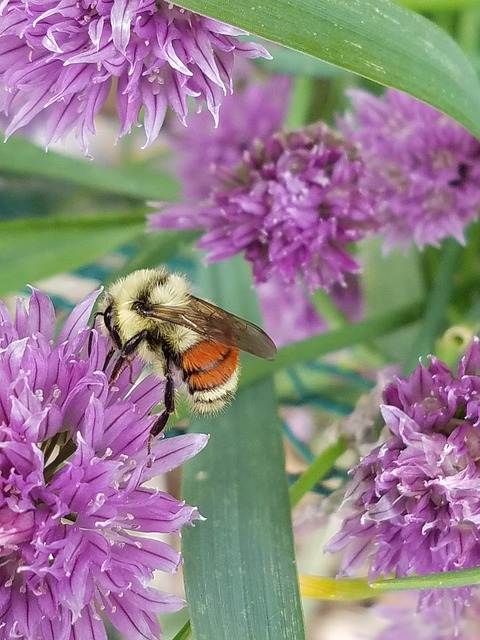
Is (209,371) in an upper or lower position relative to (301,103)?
lower

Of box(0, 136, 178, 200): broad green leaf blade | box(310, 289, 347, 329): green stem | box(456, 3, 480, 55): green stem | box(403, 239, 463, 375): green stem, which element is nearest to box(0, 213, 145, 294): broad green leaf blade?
box(0, 136, 178, 200): broad green leaf blade

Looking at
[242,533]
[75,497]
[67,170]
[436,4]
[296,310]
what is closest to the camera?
[75,497]

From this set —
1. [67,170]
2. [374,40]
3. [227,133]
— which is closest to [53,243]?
[67,170]

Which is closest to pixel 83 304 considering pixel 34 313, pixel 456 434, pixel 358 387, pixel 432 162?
pixel 34 313

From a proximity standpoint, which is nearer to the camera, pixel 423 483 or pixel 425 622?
pixel 423 483

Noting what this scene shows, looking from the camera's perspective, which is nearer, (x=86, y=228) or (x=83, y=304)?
(x=83, y=304)

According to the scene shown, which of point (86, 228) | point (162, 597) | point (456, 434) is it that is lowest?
point (162, 597)

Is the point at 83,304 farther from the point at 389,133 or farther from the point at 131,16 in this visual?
the point at 389,133

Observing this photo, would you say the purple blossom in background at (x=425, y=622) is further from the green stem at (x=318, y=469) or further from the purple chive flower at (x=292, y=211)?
the purple chive flower at (x=292, y=211)

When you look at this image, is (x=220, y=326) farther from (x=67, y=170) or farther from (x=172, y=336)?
(x=67, y=170)
